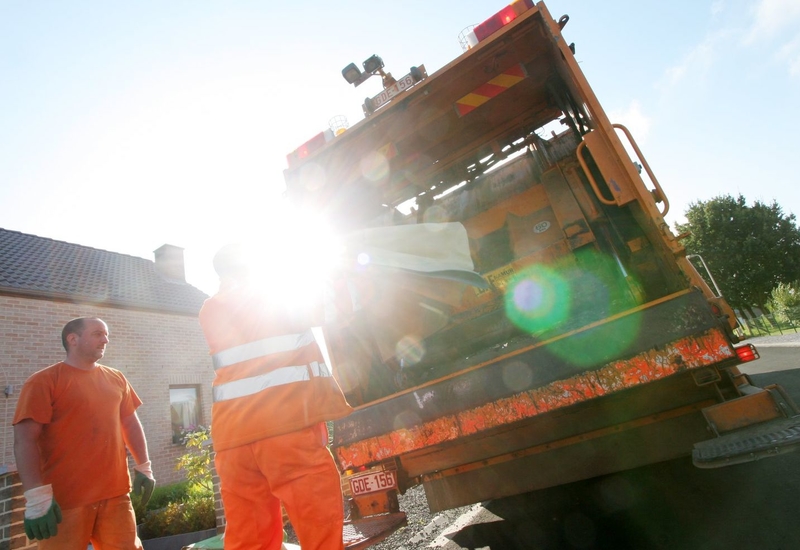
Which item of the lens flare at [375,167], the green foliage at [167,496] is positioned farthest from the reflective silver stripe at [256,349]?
the green foliage at [167,496]

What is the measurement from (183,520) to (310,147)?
193 inches

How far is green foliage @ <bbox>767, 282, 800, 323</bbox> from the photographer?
69.2 ft

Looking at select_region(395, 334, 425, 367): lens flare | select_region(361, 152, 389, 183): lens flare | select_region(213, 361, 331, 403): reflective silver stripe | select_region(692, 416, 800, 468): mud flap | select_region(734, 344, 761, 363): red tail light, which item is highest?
select_region(361, 152, 389, 183): lens flare

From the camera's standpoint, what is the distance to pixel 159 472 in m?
9.79

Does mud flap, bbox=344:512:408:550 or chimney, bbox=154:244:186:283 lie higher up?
chimney, bbox=154:244:186:283

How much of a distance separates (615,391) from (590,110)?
1665mm

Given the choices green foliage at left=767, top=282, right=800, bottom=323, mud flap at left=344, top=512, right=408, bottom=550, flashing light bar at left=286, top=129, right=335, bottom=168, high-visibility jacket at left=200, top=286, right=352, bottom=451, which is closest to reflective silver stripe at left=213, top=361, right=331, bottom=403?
high-visibility jacket at left=200, top=286, right=352, bottom=451

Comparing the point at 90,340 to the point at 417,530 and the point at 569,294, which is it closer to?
the point at 417,530

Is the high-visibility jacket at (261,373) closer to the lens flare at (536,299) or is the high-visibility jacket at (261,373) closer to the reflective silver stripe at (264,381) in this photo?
the reflective silver stripe at (264,381)

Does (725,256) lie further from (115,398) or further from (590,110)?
(115,398)

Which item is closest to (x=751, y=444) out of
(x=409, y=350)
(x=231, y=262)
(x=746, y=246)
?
(x=409, y=350)

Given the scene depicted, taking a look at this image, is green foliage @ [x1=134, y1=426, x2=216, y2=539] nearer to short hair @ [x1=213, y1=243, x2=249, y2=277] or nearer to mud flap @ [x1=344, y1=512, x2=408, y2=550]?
mud flap @ [x1=344, y1=512, x2=408, y2=550]

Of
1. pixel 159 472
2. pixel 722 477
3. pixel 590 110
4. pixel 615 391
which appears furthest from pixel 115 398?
pixel 159 472

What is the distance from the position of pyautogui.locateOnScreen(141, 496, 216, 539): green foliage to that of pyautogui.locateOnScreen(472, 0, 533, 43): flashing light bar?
19.4 ft
